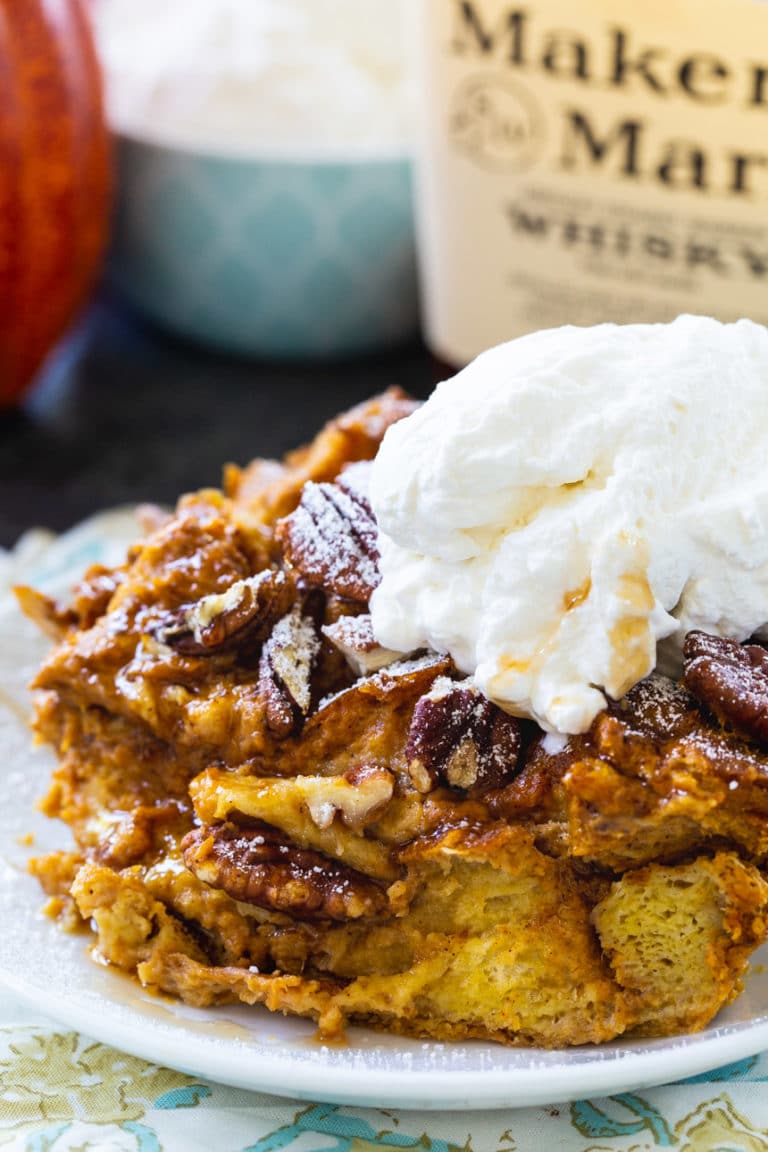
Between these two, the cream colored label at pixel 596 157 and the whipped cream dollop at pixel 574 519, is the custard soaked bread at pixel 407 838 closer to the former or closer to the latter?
the whipped cream dollop at pixel 574 519

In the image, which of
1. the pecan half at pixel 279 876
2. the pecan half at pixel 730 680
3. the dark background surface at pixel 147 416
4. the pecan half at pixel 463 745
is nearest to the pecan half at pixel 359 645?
the pecan half at pixel 463 745

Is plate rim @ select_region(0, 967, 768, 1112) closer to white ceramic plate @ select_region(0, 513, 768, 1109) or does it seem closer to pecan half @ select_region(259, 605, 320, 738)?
white ceramic plate @ select_region(0, 513, 768, 1109)

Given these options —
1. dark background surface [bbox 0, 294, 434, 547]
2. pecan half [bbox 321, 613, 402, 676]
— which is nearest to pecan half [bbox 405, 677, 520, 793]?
pecan half [bbox 321, 613, 402, 676]

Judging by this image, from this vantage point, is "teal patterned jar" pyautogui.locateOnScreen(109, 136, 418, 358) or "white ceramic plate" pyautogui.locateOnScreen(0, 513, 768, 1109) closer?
"white ceramic plate" pyautogui.locateOnScreen(0, 513, 768, 1109)

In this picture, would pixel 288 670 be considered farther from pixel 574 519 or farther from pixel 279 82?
pixel 279 82

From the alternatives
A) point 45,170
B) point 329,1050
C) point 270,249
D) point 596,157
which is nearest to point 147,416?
point 270,249
